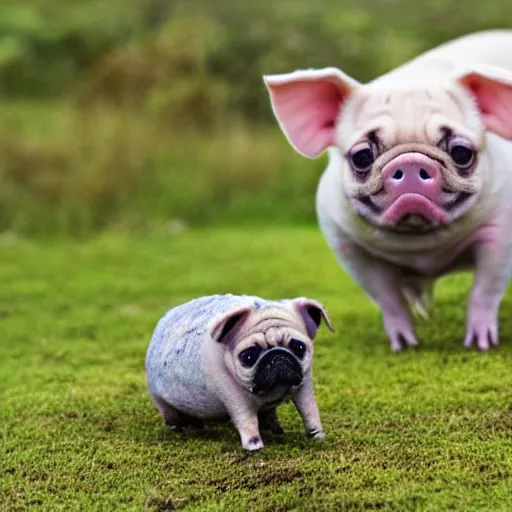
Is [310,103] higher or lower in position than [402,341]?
higher

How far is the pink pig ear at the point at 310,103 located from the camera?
2.99 metres

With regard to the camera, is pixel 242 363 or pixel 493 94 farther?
pixel 493 94

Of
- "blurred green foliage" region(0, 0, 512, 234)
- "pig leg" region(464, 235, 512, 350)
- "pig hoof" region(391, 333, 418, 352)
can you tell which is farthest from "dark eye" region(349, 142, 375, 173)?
"blurred green foliage" region(0, 0, 512, 234)

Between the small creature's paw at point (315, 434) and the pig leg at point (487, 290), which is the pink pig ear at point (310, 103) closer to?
the pig leg at point (487, 290)

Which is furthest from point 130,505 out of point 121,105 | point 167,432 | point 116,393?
point 121,105

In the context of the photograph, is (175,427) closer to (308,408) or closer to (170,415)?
(170,415)

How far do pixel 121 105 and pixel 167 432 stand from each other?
6.51 m

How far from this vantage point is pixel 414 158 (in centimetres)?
271

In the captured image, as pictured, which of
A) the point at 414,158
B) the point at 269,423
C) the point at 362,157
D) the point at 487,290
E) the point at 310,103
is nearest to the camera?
the point at 269,423

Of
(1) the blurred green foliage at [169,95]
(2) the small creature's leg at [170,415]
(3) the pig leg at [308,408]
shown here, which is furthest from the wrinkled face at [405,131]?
(1) the blurred green foliage at [169,95]

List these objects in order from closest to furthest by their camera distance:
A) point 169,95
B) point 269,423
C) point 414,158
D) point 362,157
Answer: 1. point 269,423
2. point 414,158
3. point 362,157
4. point 169,95

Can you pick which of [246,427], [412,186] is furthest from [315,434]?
[412,186]

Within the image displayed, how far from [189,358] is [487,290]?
126 centimetres

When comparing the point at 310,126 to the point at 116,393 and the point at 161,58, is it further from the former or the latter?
the point at 161,58
